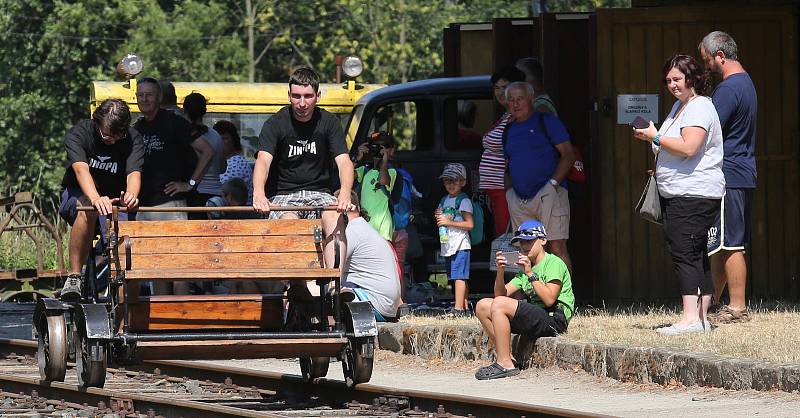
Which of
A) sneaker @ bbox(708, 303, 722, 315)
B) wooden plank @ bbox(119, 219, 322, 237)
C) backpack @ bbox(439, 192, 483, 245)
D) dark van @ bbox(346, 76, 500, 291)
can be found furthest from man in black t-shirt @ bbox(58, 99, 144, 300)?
dark van @ bbox(346, 76, 500, 291)

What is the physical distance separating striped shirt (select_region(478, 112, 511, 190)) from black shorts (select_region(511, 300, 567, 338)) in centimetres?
248

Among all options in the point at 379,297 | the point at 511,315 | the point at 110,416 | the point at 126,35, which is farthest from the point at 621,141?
the point at 126,35

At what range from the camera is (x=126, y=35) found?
44.3m

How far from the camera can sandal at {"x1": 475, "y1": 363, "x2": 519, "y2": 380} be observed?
36.0 feet

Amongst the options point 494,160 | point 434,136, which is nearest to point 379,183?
point 494,160

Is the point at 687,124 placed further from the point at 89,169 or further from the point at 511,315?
the point at 89,169

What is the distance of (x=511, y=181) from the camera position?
13.2m

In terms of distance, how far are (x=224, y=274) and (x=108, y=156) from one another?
2073mm

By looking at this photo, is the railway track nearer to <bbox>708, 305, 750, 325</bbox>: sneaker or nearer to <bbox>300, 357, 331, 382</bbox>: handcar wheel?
<bbox>300, 357, 331, 382</bbox>: handcar wheel

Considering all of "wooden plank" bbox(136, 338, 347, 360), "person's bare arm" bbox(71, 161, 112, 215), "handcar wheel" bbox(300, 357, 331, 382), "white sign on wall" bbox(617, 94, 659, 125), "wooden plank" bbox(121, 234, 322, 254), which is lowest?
"handcar wheel" bbox(300, 357, 331, 382)

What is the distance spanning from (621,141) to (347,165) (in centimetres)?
449

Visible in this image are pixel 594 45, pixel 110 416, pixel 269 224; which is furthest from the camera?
pixel 594 45

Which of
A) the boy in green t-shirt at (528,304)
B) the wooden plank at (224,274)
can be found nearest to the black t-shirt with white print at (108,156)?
the wooden plank at (224,274)

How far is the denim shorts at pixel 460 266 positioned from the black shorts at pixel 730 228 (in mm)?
2998
